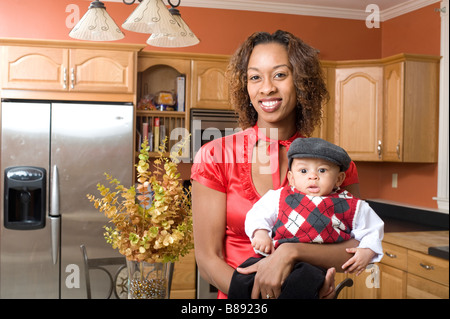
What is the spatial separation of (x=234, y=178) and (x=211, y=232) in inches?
4.2

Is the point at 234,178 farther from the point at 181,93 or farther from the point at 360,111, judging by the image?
the point at 360,111

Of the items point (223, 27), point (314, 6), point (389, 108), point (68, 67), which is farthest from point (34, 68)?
point (389, 108)

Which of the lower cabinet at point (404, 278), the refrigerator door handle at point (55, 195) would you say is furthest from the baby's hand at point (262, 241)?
the refrigerator door handle at point (55, 195)

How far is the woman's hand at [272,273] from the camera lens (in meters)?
0.82

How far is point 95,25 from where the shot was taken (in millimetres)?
1457

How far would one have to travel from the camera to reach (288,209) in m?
0.89

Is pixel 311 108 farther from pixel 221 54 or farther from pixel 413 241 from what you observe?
pixel 221 54

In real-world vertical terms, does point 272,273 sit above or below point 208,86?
below

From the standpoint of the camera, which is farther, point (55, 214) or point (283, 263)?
point (55, 214)

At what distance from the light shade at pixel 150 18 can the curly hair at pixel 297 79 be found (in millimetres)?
512

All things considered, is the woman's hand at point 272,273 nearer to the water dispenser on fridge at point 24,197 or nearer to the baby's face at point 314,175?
the baby's face at point 314,175

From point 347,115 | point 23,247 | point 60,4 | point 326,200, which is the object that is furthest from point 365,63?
point 326,200
